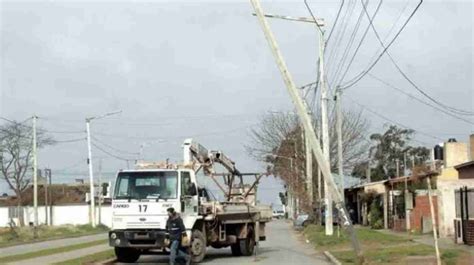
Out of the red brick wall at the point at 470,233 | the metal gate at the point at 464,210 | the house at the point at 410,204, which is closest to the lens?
the red brick wall at the point at 470,233

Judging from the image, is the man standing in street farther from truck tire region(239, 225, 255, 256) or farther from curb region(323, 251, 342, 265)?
truck tire region(239, 225, 255, 256)

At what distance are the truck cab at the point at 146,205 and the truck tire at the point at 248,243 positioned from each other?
13.8 ft


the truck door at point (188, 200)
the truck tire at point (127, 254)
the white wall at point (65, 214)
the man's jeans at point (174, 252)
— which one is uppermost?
the truck door at point (188, 200)

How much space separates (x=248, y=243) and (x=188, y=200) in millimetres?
4983

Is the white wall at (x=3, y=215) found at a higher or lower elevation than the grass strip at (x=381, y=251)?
lower

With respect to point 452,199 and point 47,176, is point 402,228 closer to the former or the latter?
point 452,199

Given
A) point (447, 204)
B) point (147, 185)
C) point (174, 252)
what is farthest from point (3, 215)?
point (174, 252)

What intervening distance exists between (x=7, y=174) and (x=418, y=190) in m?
50.4

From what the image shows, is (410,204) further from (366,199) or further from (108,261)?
(108,261)

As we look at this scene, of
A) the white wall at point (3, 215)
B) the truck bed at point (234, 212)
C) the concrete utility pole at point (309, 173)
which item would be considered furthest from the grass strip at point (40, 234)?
the white wall at point (3, 215)

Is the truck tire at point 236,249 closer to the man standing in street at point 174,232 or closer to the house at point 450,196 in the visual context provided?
the man standing in street at point 174,232

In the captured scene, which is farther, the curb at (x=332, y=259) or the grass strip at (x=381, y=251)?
the curb at (x=332, y=259)

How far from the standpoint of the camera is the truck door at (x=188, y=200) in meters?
24.0

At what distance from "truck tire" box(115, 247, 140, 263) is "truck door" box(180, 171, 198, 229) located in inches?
88.6
